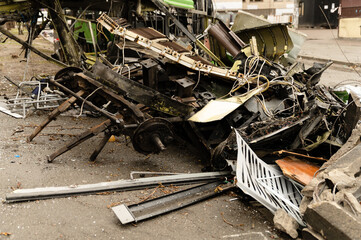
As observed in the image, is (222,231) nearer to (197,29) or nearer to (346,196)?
(346,196)

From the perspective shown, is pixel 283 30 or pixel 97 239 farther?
pixel 283 30

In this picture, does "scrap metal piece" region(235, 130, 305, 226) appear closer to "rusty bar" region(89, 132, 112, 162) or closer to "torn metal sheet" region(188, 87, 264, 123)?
"torn metal sheet" region(188, 87, 264, 123)

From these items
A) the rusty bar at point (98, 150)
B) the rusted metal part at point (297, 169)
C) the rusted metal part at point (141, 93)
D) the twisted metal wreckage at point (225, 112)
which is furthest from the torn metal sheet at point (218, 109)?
the rusty bar at point (98, 150)

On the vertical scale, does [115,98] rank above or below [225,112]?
above

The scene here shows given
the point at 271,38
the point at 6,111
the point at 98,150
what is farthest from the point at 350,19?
the point at 98,150

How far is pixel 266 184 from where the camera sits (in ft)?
13.7

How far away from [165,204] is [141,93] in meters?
1.72

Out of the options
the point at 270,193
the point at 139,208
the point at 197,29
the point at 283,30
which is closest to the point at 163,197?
the point at 139,208

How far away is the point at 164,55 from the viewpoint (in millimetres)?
5422

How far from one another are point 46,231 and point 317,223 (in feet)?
8.83

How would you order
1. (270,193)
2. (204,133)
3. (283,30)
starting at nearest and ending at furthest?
(270,193) < (204,133) < (283,30)

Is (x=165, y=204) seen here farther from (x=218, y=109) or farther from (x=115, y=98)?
(x=115, y=98)

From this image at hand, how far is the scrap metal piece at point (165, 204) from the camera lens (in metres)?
3.81

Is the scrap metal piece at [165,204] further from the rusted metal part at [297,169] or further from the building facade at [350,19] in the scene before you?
the building facade at [350,19]
